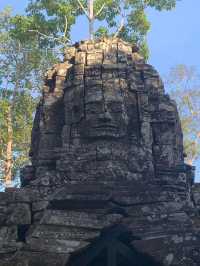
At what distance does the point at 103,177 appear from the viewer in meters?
15.0

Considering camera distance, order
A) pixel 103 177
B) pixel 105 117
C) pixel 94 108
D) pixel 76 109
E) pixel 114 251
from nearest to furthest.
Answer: pixel 114 251 → pixel 103 177 → pixel 105 117 → pixel 94 108 → pixel 76 109

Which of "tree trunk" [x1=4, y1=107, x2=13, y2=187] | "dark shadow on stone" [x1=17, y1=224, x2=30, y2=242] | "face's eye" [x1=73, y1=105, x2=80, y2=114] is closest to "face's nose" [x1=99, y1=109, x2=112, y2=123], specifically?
"face's eye" [x1=73, y1=105, x2=80, y2=114]

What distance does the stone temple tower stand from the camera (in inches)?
481

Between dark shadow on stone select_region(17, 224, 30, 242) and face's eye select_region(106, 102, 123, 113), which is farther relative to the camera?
face's eye select_region(106, 102, 123, 113)

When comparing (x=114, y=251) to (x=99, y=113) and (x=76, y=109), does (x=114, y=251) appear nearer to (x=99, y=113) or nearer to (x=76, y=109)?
(x=99, y=113)

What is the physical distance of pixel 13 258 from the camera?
1179 centimetres

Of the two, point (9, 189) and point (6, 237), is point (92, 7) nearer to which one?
point (9, 189)

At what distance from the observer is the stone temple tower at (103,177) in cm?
1222

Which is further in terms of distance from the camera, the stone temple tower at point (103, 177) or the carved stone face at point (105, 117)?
the carved stone face at point (105, 117)

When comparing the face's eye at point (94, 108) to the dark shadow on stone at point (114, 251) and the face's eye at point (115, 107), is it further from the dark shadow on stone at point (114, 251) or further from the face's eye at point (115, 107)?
the dark shadow on stone at point (114, 251)

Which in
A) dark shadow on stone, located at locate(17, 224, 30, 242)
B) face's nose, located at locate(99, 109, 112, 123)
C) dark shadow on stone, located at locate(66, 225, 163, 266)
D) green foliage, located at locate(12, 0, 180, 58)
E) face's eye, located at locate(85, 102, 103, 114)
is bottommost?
dark shadow on stone, located at locate(66, 225, 163, 266)

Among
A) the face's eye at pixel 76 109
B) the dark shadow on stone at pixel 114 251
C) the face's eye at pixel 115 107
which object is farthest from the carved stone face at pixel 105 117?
the dark shadow on stone at pixel 114 251

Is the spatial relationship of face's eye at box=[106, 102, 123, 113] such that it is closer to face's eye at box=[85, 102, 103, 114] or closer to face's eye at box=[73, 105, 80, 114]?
face's eye at box=[85, 102, 103, 114]

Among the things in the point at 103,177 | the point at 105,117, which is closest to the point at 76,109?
the point at 105,117
